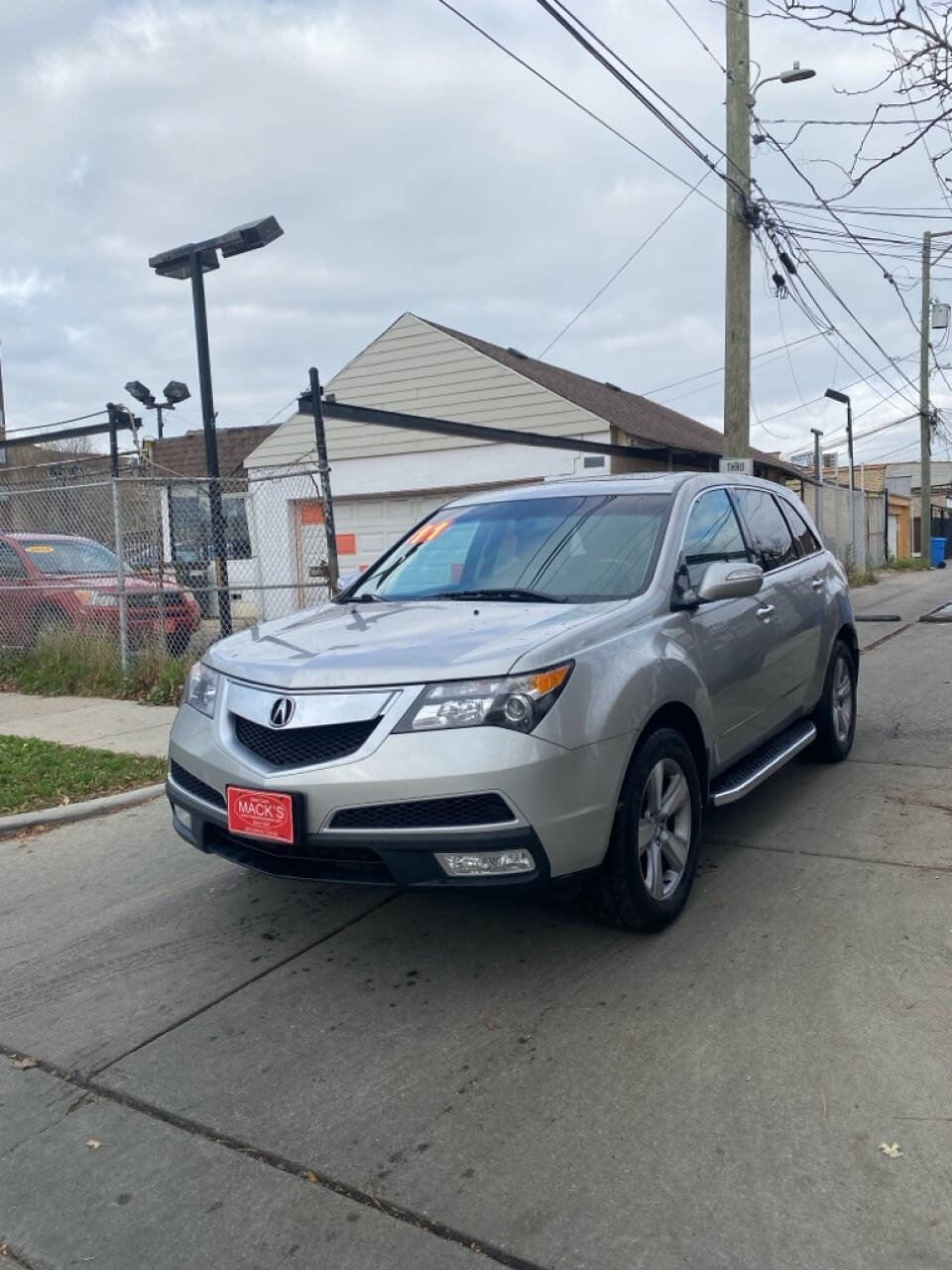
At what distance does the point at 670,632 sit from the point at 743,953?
4.08 feet

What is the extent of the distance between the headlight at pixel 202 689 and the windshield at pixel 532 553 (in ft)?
3.22

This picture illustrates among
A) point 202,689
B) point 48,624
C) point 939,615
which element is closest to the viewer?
point 202,689

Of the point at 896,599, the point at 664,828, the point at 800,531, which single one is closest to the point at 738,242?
the point at 800,531

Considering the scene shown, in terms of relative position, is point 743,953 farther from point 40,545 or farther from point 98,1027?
point 40,545

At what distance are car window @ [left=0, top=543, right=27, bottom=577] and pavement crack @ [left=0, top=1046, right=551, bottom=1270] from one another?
8298mm

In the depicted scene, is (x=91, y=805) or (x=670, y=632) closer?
(x=670, y=632)

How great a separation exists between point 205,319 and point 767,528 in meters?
6.67

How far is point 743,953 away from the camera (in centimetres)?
384

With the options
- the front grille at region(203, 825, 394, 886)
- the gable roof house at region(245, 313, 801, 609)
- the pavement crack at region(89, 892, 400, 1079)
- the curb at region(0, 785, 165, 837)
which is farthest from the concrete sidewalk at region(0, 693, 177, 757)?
the gable roof house at region(245, 313, 801, 609)

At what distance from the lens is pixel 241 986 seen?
12.4ft

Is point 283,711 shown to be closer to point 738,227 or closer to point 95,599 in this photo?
point 95,599

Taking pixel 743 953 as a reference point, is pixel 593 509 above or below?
above

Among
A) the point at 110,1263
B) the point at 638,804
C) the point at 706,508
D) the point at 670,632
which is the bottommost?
the point at 110,1263

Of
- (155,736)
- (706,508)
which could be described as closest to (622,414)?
(155,736)
